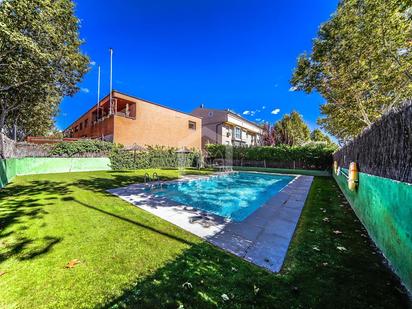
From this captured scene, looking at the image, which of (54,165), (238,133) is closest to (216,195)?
(54,165)

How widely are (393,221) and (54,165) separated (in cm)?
1983

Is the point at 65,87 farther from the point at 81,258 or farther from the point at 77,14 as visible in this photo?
the point at 81,258

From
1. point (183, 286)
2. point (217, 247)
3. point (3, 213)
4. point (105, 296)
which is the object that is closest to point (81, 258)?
point (105, 296)

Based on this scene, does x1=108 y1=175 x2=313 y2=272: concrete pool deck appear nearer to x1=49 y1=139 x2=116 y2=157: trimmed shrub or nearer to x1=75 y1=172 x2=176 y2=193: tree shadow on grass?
Result: x1=75 y1=172 x2=176 y2=193: tree shadow on grass

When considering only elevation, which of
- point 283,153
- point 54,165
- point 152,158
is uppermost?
point 283,153

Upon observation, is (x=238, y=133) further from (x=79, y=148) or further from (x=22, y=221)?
(x=22, y=221)

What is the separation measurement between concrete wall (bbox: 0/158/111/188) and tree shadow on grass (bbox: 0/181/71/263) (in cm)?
554

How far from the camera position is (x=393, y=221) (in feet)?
9.18

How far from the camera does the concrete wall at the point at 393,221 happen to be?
2366 mm

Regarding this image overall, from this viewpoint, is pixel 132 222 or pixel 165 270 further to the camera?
pixel 132 222

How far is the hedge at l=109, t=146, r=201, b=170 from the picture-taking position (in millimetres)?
18781

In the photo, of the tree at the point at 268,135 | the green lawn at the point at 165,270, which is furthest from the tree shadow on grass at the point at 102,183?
the tree at the point at 268,135

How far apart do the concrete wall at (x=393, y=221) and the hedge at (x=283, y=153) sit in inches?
691

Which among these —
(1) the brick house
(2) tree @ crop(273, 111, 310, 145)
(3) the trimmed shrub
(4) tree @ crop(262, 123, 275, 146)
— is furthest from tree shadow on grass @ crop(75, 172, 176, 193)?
(2) tree @ crop(273, 111, 310, 145)
